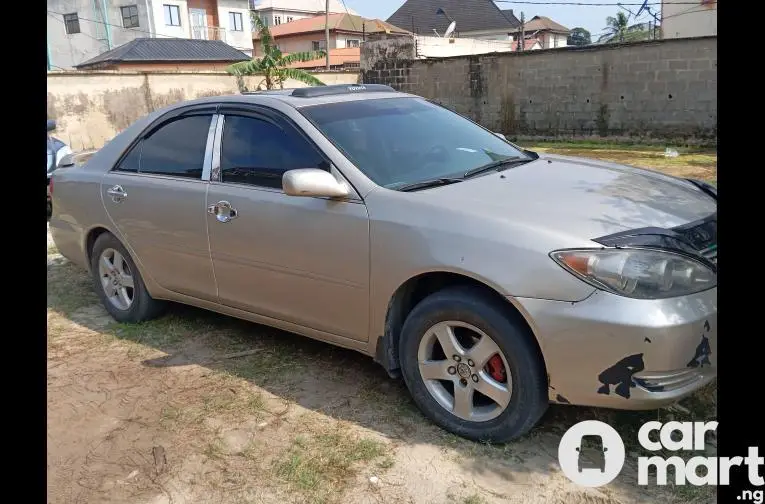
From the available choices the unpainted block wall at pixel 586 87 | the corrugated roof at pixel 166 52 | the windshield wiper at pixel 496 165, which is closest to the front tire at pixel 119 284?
the windshield wiper at pixel 496 165

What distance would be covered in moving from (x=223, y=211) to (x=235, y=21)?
166ft

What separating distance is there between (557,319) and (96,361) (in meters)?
3.26

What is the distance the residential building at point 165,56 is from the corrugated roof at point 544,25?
41.7 m

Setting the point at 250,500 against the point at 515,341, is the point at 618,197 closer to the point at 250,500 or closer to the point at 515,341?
the point at 515,341

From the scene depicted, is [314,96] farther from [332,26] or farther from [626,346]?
[332,26]

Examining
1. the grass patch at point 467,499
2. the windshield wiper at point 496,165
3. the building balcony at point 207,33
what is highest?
the building balcony at point 207,33

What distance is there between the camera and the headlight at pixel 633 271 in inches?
107

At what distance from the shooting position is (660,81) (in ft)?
51.0

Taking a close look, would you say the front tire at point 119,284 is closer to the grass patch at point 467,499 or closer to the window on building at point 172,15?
the grass patch at point 467,499

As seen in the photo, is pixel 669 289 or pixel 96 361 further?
pixel 96 361

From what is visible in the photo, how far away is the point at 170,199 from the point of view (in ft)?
14.3

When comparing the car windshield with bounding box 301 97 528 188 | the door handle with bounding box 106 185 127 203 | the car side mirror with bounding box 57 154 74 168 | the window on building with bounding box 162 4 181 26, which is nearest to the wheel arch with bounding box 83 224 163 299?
the door handle with bounding box 106 185 127 203

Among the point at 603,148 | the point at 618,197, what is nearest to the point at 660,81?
the point at 603,148
